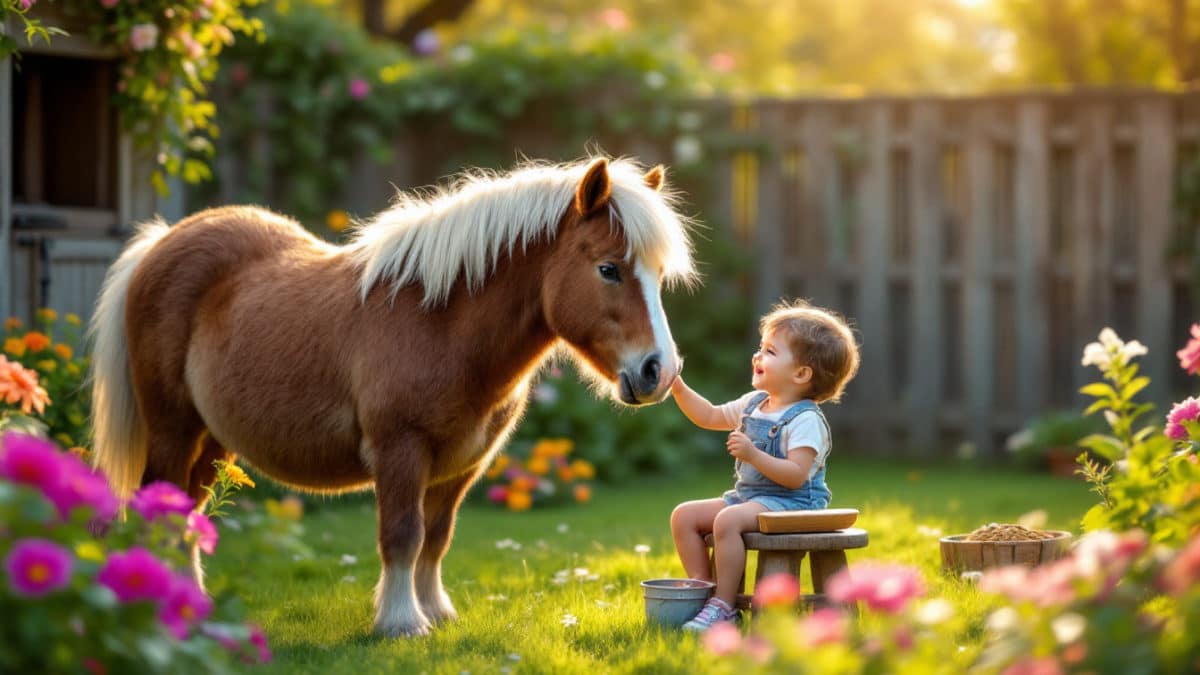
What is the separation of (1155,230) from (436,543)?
19.8ft

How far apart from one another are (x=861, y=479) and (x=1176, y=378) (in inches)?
88.6

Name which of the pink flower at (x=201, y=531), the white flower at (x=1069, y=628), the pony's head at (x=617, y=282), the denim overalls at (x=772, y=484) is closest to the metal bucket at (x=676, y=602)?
the denim overalls at (x=772, y=484)

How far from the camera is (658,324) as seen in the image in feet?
12.9

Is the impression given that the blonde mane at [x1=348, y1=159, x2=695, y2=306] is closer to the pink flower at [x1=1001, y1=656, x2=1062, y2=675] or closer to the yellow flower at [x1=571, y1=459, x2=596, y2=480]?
the pink flower at [x1=1001, y1=656, x2=1062, y2=675]

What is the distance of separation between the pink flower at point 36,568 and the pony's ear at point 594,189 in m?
2.08

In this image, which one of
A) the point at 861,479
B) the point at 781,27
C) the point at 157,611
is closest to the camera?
the point at 157,611

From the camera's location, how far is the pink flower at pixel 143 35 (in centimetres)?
610

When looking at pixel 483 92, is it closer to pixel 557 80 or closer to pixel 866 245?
pixel 557 80

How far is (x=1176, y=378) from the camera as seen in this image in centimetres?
872

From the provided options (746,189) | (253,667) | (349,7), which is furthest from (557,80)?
(349,7)

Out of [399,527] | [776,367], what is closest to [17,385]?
[399,527]

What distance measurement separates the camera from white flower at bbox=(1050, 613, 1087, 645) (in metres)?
2.45

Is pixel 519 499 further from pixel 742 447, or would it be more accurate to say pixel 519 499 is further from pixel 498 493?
pixel 742 447

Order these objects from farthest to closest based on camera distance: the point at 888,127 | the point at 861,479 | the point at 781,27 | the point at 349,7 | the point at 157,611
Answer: the point at 781,27 < the point at 349,7 < the point at 888,127 < the point at 861,479 < the point at 157,611
